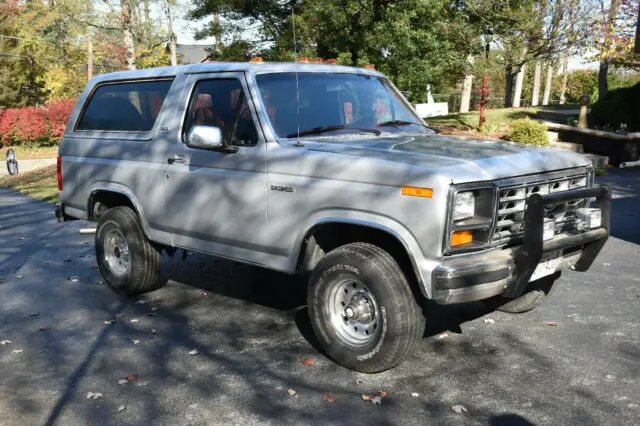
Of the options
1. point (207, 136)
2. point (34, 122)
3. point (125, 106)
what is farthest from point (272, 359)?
point (34, 122)

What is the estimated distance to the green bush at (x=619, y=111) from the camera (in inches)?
748

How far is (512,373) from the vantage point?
4637 mm

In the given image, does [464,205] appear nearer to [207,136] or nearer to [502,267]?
[502,267]

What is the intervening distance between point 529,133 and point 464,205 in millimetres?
13553

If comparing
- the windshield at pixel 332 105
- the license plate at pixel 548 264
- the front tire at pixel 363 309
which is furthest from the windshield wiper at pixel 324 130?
the license plate at pixel 548 264

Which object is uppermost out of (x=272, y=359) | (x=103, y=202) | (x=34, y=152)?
(x=103, y=202)

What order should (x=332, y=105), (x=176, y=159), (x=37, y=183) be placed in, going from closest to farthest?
1. (x=332, y=105)
2. (x=176, y=159)
3. (x=37, y=183)

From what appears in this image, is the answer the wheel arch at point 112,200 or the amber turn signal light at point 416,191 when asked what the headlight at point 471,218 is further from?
the wheel arch at point 112,200

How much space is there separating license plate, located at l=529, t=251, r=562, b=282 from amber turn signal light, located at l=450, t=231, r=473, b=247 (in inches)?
23.5

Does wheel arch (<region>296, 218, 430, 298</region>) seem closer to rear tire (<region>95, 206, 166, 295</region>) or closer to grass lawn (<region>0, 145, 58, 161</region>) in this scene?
rear tire (<region>95, 206, 166, 295</region>)

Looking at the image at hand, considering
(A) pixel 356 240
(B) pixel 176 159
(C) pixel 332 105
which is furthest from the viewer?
(B) pixel 176 159

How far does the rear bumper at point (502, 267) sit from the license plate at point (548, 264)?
0.32ft

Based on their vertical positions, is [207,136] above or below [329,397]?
above

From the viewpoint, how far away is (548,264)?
4578 millimetres
